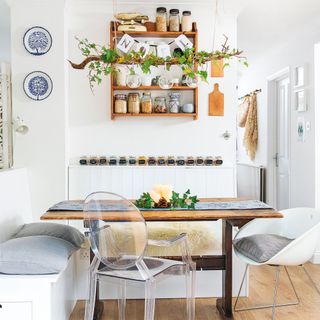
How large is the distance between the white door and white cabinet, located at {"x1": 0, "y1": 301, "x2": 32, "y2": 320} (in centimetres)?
399

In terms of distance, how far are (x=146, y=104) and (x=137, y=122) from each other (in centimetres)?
24

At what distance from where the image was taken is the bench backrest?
323 cm

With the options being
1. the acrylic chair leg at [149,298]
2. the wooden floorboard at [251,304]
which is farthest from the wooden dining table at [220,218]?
the acrylic chair leg at [149,298]

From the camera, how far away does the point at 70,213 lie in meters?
2.96

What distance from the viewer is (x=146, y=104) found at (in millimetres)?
4594

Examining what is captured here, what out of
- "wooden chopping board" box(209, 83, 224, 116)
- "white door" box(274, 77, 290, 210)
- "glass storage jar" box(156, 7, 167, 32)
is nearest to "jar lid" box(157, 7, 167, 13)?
"glass storage jar" box(156, 7, 167, 32)

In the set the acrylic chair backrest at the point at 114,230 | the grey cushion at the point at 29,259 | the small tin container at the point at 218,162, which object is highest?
the small tin container at the point at 218,162

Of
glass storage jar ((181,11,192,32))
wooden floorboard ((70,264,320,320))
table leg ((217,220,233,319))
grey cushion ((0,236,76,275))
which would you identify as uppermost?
glass storage jar ((181,11,192,32))

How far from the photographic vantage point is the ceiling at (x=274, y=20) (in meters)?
4.46

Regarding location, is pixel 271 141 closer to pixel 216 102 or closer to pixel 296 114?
pixel 296 114

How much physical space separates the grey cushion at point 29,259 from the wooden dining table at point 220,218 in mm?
195

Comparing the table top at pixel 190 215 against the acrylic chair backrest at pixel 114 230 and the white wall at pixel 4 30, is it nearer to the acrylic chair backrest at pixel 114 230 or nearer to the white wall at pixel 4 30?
the acrylic chair backrest at pixel 114 230

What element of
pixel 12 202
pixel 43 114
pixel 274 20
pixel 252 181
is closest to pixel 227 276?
pixel 12 202

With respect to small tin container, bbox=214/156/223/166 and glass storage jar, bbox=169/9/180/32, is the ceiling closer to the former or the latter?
glass storage jar, bbox=169/9/180/32
